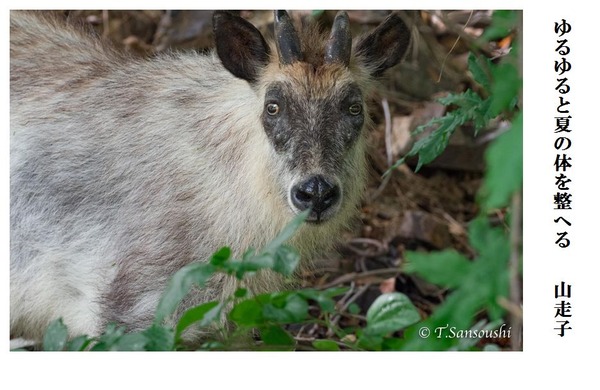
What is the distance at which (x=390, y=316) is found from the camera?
4.08 metres

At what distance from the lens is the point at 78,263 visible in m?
5.58

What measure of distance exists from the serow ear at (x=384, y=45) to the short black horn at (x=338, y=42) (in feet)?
1.27

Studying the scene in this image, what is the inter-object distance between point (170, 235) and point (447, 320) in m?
2.32

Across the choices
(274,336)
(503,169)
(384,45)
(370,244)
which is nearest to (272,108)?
(384,45)

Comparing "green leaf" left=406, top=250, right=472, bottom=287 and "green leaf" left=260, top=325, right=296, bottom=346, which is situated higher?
"green leaf" left=406, top=250, right=472, bottom=287

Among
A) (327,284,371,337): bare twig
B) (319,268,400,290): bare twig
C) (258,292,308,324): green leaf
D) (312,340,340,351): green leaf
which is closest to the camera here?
(258,292,308,324): green leaf

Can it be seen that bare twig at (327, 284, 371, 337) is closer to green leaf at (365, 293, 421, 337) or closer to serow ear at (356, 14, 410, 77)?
serow ear at (356, 14, 410, 77)

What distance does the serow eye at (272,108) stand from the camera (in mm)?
5000

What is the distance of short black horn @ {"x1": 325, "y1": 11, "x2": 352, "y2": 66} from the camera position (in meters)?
5.11

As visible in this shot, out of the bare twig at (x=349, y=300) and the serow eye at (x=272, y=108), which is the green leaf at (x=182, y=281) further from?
the bare twig at (x=349, y=300)

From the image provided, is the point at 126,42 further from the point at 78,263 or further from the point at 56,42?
the point at 78,263

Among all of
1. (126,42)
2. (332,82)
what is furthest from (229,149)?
(126,42)

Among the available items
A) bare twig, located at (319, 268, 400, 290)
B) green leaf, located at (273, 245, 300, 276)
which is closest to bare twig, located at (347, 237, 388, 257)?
bare twig, located at (319, 268, 400, 290)

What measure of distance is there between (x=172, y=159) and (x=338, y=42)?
4.01 ft
